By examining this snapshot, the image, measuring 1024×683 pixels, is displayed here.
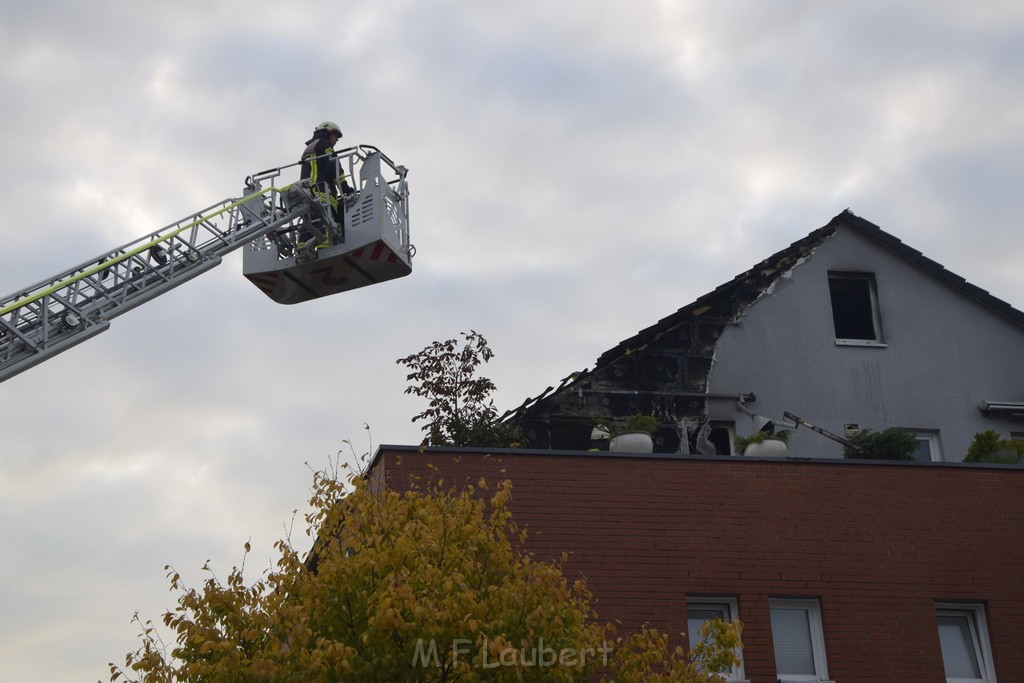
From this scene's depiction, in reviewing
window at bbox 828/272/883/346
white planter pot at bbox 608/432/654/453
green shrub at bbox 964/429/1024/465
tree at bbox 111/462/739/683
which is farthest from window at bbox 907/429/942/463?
tree at bbox 111/462/739/683

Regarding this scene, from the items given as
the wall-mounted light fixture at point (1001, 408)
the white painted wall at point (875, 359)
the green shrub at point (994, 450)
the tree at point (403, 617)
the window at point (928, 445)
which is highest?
the white painted wall at point (875, 359)

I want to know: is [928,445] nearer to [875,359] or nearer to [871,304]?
[875,359]

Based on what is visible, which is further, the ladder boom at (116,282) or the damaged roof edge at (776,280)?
the damaged roof edge at (776,280)

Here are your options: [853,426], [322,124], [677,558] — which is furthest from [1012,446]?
[322,124]

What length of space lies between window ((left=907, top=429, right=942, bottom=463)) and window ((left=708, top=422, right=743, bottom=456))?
9.15 ft

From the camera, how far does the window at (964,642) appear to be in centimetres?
1614

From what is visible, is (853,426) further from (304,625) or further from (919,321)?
(304,625)

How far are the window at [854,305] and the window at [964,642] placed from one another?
21.4 ft

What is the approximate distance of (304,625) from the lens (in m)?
11.8

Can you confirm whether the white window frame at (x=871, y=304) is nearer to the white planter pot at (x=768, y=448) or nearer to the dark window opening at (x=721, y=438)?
the dark window opening at (x=721, y=438)

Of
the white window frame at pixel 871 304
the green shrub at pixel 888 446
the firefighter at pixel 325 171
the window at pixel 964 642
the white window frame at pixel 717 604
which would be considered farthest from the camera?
the white window frame at pixel 871 304

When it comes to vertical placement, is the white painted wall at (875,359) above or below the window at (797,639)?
above

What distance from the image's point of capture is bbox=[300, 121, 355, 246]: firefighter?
1725cm

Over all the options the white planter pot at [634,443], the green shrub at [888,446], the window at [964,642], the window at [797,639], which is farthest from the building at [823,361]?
the window at [797,639]
